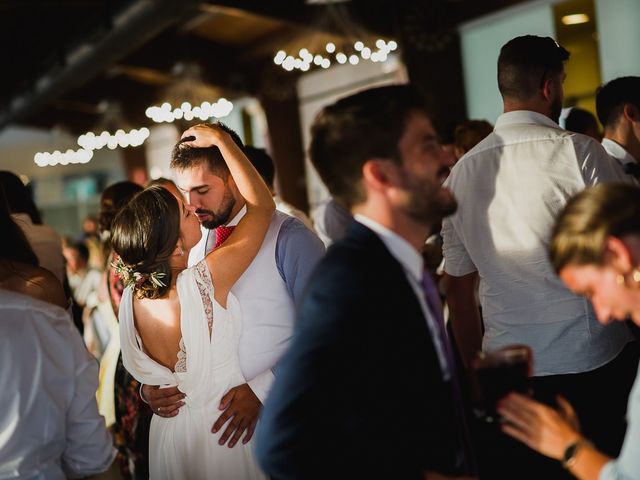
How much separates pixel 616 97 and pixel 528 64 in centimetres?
82

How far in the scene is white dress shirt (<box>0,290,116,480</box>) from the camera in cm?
175

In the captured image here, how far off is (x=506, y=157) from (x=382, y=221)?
1036 mm

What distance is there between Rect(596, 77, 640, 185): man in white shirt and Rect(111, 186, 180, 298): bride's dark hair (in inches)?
70.8

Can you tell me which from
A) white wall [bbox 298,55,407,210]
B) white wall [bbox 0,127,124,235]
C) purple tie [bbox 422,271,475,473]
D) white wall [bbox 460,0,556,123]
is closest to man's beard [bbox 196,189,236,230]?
purple tie [bbox 422,271,475,473]

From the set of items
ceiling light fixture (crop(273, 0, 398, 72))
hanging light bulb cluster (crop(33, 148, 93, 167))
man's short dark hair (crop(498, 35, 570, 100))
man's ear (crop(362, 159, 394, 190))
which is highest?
ceiling light fixture (crop(273, 0, 398, 72))

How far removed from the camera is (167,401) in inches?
92.0

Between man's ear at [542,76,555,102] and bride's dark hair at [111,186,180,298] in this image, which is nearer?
bride's dark hair at [111,186,180,298]

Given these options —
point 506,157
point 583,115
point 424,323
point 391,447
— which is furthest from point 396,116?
point 583,115

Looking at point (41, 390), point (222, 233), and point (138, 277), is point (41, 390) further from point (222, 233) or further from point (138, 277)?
point (222, 233)

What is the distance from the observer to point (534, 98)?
241 centimetres

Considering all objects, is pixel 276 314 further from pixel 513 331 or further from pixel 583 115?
pixel 583 115

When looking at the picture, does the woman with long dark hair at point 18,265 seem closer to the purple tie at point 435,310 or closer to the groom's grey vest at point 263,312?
the groom's grey vest at point 263,312

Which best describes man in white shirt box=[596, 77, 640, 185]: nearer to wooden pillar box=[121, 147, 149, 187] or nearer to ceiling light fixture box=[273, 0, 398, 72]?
ceiling light fixture box=[273, 0, 398, 72]

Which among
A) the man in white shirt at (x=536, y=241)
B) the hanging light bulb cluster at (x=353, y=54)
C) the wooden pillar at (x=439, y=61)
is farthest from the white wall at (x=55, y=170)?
the man in white shirt at (x=536, y=241)
